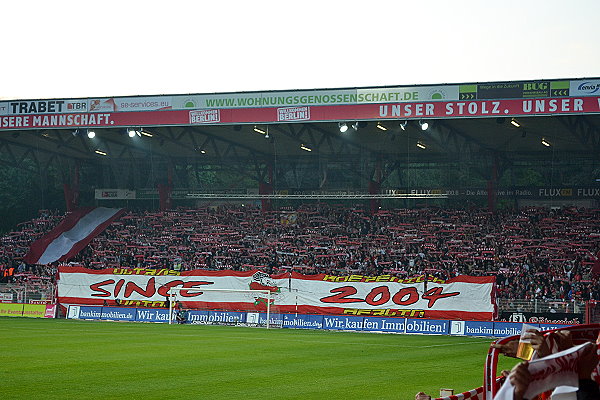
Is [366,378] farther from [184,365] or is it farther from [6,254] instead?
[6,254]

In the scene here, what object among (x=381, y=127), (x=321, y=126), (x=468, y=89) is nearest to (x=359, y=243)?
(x=321, y=126)

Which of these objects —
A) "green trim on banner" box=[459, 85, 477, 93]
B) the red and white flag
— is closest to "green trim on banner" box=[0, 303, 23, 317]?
the red and white flag

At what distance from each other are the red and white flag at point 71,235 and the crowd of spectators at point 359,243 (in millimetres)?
585

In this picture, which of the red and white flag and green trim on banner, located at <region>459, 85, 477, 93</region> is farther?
the red and white flag

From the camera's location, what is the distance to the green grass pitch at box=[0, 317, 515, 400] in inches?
546

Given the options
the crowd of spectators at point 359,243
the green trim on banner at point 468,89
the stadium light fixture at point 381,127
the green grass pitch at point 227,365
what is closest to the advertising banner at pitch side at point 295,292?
the crowd of spectators at point 359,243

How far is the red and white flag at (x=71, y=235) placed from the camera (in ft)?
161

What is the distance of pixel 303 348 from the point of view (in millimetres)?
23078

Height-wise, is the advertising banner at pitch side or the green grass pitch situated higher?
the advertising banner at pitch side

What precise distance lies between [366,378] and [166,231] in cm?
3588

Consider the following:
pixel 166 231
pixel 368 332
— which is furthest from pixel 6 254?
pixel 368 332

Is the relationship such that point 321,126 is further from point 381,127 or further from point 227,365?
point 227,365

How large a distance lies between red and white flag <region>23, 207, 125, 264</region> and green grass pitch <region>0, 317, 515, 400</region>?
841 inches

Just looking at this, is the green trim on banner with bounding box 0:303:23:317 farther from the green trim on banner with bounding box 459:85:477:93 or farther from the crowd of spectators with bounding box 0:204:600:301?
the green trim on banner with bounding box 459:85:477:93
